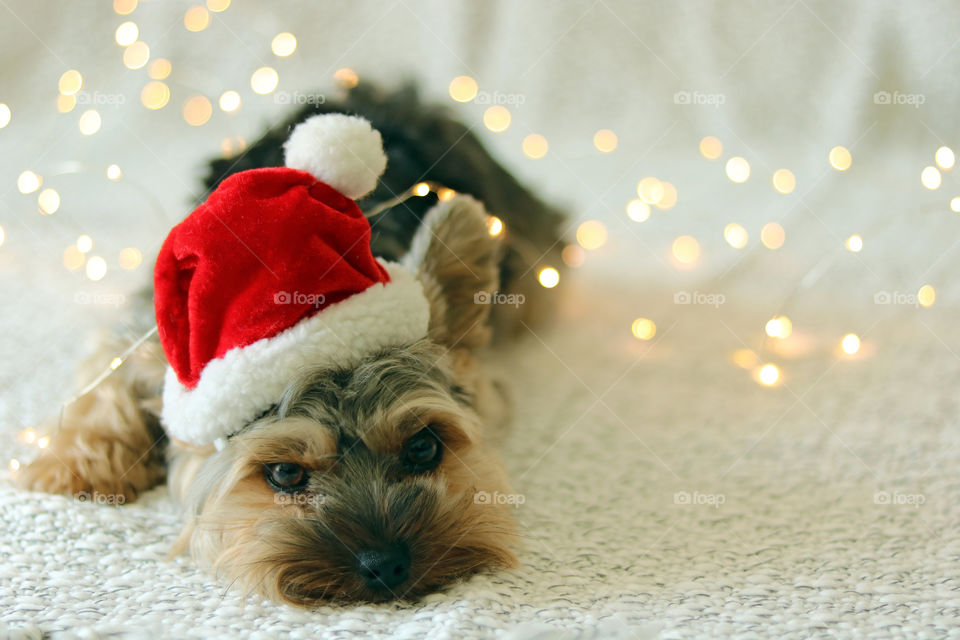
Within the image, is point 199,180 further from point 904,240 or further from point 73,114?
point 904,240

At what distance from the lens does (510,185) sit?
3.44 meters

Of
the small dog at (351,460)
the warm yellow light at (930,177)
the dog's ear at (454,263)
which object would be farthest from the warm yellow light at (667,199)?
the dog's ear at (454,263)

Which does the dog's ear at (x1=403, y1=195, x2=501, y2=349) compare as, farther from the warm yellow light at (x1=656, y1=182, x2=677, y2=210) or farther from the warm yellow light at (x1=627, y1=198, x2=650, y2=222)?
the warm yellow light at (x1=656, y1=182, x2=677, y2=210)

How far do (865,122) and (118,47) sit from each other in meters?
3.64

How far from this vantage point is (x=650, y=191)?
3875 millimetres

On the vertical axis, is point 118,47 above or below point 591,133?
below

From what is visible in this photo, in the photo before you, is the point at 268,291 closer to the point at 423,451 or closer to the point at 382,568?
the point at 423,451

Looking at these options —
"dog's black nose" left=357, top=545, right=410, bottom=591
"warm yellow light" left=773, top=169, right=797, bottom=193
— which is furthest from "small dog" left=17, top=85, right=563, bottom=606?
"warm yellow light" left=773, top=169, right=797, bottom=193

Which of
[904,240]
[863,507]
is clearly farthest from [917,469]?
[904,240]

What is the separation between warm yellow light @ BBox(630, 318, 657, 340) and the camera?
3.13 meters

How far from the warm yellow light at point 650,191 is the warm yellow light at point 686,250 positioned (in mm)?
218

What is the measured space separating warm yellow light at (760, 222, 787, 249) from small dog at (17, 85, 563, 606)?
1.60 meters

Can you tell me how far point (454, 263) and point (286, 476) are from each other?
2.07ft

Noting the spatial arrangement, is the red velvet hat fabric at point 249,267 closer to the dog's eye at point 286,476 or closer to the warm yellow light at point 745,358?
the dog's eye at point 286,476
